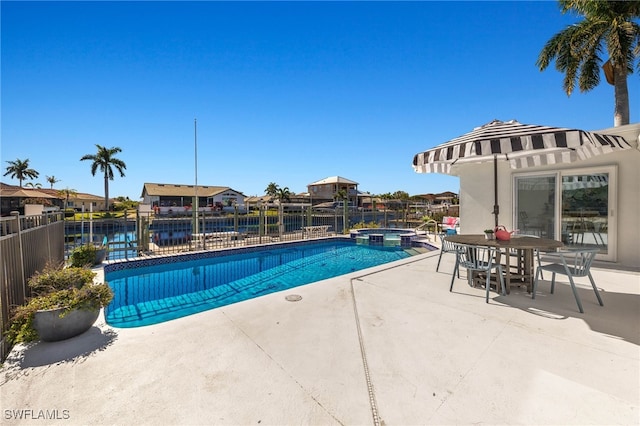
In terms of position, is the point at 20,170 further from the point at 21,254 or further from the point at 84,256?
the point at 21,254

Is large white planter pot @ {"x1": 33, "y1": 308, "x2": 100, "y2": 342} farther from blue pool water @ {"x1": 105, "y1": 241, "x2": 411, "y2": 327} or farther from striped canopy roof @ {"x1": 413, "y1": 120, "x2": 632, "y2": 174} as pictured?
striped canopy roof @ {"x1": 413, "y1": 120, "x2": 632, "y2": 174}

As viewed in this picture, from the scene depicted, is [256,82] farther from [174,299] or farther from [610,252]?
[610,252]

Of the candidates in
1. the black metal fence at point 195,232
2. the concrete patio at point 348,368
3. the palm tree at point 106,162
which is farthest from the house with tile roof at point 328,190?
the concrete patio at point 348,368

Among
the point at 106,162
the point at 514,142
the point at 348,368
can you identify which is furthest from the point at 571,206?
the point at 106,162

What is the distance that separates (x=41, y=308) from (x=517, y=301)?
5.66m

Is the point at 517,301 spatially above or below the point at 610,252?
below

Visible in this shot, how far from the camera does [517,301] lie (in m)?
3.67

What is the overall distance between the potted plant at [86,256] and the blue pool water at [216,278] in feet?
1.55

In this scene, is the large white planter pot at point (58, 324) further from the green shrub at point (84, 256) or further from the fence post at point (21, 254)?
the green shrub at point (84, 256)

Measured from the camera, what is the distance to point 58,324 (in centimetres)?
270

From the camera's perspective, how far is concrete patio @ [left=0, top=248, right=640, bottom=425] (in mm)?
1722

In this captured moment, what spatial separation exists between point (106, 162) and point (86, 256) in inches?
1583

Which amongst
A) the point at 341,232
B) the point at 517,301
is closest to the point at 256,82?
the point at 341,232

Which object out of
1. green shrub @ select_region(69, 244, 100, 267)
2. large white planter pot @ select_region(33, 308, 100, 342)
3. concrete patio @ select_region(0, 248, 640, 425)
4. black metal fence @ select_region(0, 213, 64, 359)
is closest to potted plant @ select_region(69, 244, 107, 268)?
green shrub @ select_region(69, 244, 100, 267)
